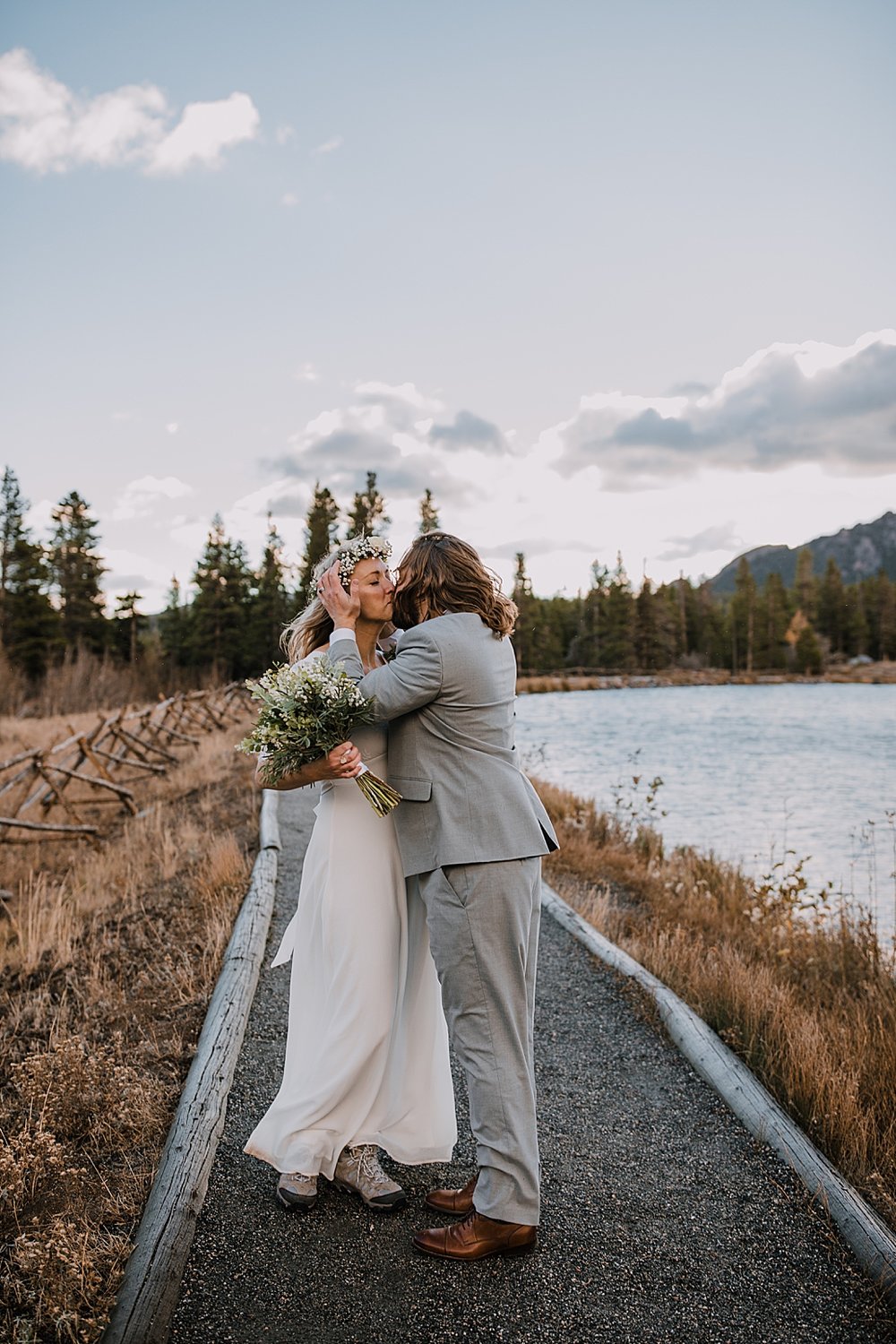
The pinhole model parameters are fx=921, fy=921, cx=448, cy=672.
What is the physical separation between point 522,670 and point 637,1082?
72233 mm

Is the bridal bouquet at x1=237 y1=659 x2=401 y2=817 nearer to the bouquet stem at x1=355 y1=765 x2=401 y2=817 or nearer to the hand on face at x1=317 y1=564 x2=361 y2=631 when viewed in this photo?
the bouquet stem at x1=355 y1=765 x2=401 y2=817

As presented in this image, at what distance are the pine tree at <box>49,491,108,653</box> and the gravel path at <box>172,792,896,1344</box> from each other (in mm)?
47326

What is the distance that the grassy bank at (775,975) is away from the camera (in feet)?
12.9

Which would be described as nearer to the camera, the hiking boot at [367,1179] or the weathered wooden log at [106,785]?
the hiking boot at [367,1179]

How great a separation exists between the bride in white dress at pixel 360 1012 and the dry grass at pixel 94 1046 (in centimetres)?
67

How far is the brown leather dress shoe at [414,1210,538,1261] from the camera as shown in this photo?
304 cm

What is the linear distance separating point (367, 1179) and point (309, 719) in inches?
70.9

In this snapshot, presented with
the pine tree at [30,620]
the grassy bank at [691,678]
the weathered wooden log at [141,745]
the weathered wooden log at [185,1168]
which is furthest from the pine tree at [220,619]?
the weathered wooden log at [185,1168]

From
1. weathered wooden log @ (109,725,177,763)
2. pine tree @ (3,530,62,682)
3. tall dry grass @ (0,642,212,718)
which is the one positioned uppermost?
pine tree @ (3,530,62,682)

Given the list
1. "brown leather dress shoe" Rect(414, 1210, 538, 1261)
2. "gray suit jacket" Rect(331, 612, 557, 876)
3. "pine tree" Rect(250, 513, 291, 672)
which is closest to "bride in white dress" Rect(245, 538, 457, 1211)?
"gray suit jacket" Rect(331, 612, 557, 876)

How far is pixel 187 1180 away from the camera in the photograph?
3416mm

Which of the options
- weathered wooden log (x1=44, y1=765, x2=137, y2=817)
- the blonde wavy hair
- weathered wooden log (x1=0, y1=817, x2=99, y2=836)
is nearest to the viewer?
the blonde wavy hair

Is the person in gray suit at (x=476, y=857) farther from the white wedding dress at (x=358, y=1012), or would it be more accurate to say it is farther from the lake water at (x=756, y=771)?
the lake water at (x=756, y=771)

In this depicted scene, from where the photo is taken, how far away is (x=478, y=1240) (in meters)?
3.05
